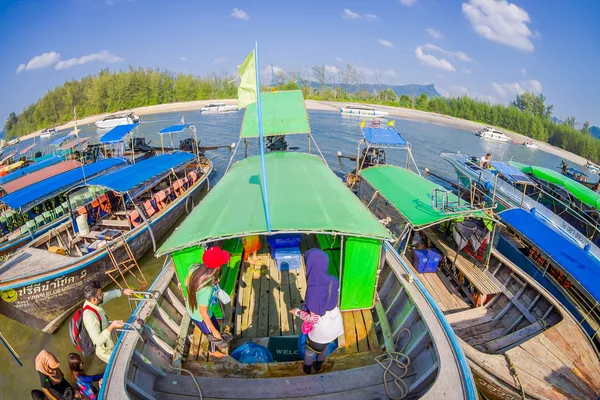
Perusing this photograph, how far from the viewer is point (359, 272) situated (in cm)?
566

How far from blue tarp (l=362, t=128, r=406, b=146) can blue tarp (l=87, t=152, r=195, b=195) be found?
10.2 meters

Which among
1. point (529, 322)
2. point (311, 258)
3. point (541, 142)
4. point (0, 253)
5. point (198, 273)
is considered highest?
point (541, 142)

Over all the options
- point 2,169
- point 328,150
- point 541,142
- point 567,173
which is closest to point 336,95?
point 541,142

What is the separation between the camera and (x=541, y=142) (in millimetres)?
52656

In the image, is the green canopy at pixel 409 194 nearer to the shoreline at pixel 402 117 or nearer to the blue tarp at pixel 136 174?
the blue tarp at pixel 136 174

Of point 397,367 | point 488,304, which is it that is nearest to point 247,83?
point 397,367

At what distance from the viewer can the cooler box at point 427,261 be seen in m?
9.05

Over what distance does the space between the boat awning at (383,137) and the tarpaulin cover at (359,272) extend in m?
9.73

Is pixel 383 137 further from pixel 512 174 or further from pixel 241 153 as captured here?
pixel 241 153

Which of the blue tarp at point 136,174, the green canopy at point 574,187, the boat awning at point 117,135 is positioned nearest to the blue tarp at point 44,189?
the blue tarp at point 136,174

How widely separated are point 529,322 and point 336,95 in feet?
270

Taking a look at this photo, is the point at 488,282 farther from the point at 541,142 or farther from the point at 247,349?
the point at 541,142

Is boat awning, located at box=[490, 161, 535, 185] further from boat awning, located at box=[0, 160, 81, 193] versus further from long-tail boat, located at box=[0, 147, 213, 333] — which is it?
boat awning, located at box=[0, 160, 81, 193]

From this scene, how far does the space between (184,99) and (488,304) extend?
86.2m
